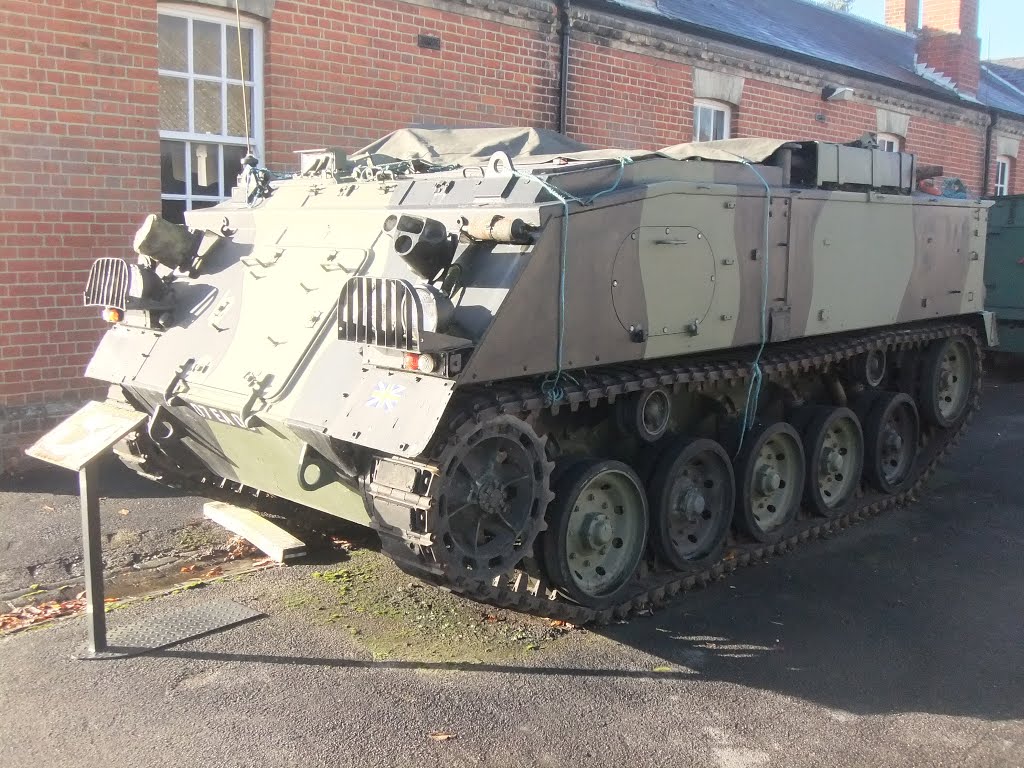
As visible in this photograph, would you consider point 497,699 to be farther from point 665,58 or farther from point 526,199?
point 665,58

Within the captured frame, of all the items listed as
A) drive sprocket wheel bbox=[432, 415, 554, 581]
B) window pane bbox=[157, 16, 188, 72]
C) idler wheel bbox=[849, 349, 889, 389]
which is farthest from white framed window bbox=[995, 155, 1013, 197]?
drive sprocket wheel bbox=[432, 415, 554, 581]

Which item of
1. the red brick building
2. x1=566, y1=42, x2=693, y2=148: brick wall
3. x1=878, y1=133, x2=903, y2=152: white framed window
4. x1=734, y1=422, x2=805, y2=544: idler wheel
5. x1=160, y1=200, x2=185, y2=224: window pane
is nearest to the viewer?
x1=734, y1=422, x2=805, y2=544: idler wheel

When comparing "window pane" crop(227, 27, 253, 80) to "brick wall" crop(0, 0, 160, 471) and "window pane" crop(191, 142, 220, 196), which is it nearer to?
"window pane" crop(191, 142, 220, 196)

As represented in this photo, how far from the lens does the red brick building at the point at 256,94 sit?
7.59 m

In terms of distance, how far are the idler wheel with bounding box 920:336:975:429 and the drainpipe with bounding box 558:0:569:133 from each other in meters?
4.71

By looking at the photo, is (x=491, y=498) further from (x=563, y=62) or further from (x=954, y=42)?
(x=954, y=42)

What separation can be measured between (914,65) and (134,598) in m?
17.5

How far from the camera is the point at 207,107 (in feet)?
28.2

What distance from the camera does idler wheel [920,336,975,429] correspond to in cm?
808

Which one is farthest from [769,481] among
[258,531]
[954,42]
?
[954,42]

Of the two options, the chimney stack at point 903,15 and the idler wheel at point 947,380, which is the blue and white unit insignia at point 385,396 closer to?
the idler wheel at point 947,380

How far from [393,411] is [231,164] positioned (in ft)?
17.2

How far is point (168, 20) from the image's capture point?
827 cm

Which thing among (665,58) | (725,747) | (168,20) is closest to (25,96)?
(168,20)
